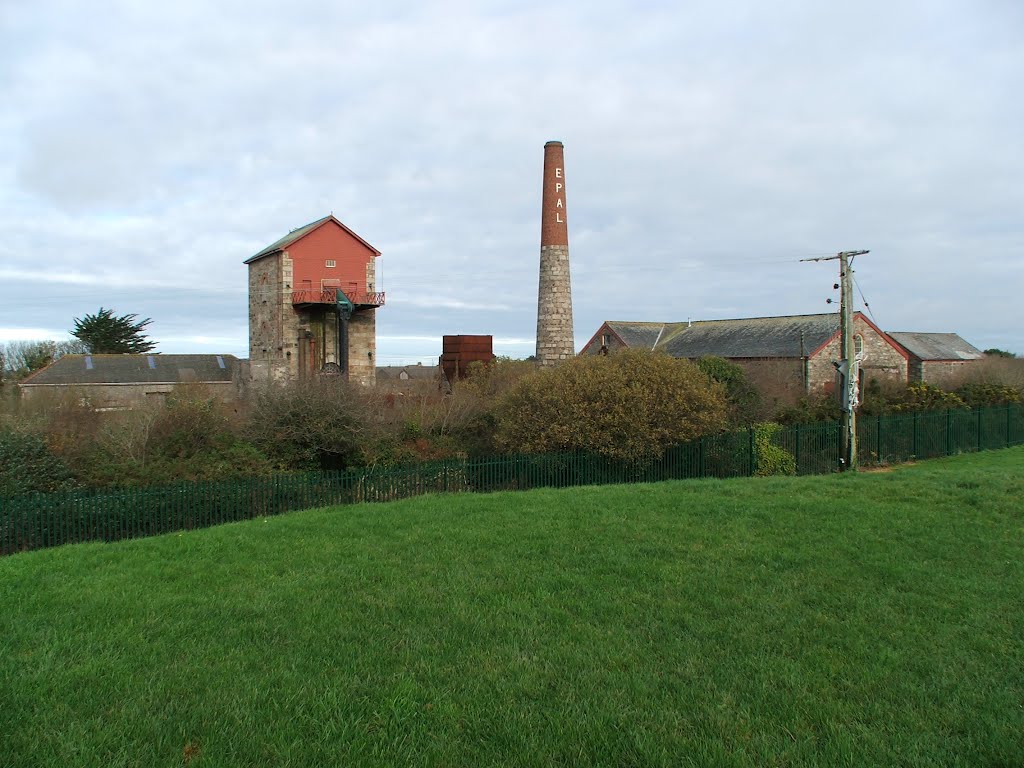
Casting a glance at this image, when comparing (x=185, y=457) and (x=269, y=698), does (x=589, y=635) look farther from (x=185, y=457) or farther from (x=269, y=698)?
(x=185, y=457)

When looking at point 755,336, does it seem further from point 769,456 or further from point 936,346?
point 769,456

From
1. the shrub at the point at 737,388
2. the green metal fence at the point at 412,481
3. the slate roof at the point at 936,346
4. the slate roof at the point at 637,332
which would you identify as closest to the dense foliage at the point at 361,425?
the green metal fence at the point at 412,481

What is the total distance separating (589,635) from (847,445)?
15316mm

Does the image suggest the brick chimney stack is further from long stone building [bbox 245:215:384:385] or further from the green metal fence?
the green metal fence

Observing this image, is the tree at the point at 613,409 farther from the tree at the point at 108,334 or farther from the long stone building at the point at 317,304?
the tree at the point at 108,334

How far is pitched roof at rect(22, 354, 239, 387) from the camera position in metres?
38.3

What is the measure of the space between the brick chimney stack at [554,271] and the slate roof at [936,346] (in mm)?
29335

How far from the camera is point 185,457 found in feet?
48.2

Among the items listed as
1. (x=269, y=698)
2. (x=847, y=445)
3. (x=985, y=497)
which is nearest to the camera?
(x=269, y=698)

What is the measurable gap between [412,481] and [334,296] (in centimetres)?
1883

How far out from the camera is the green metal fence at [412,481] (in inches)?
439

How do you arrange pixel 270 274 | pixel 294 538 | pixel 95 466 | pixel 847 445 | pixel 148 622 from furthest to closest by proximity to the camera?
1. pixel 270 274
2. pixel 847 445
3. pixel 95 466
4. pixel 294 538
5. pixel 148 622

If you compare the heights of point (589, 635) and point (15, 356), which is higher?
point (15, 356)

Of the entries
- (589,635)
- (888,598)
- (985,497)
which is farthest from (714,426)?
(589,635)
